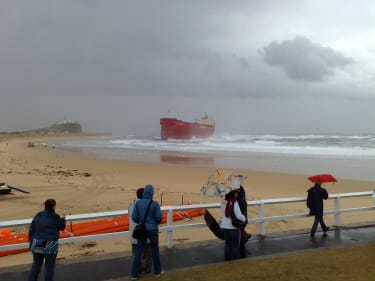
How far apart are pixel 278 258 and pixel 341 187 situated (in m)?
10.6

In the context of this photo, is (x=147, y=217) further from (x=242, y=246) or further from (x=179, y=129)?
(x=179, y=129)

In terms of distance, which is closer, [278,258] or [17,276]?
[17,276]

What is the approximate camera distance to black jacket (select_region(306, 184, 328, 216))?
26.0 ft

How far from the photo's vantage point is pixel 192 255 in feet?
22.1

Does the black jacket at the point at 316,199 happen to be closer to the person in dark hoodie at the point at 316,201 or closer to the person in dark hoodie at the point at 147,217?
the person in dark hoodie at the point at 316,201

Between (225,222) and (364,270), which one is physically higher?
(225,222)

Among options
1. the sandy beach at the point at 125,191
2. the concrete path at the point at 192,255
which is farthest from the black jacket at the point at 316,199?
the sandy beach at the point at 125,191

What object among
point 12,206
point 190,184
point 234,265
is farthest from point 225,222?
point 190,184

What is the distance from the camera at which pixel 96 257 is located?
263 inches

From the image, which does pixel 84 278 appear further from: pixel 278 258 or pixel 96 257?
pixel 278 258

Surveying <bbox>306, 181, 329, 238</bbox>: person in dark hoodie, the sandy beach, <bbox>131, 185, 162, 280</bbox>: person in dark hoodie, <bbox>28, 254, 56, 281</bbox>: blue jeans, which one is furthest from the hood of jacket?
<bbox>306, 181, 329, 238</bbox>: person in dark hoodie

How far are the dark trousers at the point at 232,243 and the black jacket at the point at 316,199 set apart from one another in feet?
8.17

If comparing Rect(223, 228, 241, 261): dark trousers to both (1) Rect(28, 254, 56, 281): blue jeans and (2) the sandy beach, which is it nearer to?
(2) the sandy beach

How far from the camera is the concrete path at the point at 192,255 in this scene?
584cm
